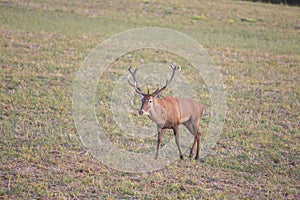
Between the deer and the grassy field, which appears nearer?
the deer

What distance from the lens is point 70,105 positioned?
40.1 feet

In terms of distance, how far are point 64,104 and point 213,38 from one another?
38.9 feet

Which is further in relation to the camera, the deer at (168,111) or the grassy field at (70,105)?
the grassy field at (70,105)

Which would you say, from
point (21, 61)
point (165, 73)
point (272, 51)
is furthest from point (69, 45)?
point (272, 51)

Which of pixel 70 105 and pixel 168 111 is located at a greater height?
pixel 168 111

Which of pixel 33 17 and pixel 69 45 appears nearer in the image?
pixel 69 45

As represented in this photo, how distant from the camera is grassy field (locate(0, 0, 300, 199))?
8.12 m

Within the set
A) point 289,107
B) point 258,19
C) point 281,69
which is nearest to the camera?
point 289,107

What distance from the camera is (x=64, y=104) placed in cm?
1223

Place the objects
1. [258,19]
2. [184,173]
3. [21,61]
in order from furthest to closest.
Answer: [258,19] < [21,61] < [184,173]

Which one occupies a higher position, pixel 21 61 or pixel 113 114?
pixel 21 61

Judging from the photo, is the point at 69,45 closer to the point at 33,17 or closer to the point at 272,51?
the point at 33,17

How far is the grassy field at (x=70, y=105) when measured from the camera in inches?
320

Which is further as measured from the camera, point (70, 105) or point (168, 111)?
point (70, 105)
